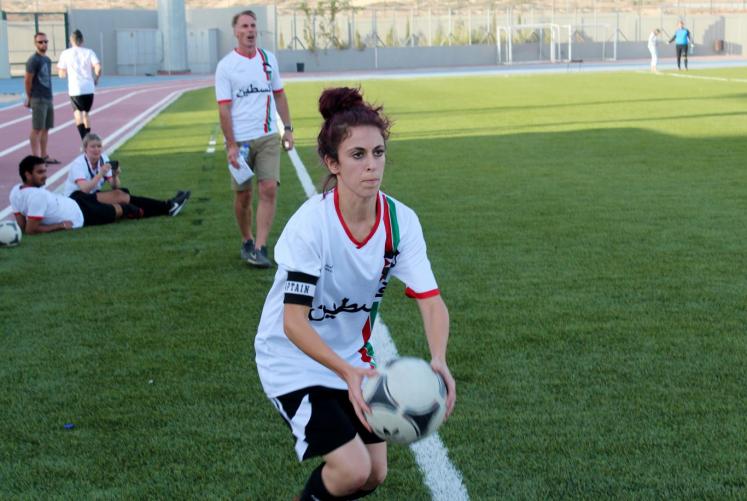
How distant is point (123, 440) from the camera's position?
17.8ft

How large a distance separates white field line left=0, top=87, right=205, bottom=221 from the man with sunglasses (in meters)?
0.68

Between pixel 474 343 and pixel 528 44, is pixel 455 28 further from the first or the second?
pixel 474 343

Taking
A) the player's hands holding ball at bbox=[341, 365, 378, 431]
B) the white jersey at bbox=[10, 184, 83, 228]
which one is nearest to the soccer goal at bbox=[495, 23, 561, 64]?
the white jersey at bbox=[10, 184, 83, 228]

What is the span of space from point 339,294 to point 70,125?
24480 millimetres

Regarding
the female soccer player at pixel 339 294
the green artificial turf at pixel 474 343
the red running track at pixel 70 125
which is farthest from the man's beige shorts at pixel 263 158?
the female soccer player at pixel 339 294

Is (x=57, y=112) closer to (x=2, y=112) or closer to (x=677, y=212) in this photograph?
(x=2, y=112)

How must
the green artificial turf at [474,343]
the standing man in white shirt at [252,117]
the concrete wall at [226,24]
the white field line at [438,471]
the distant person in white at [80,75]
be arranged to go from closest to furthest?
1. the white field line at [438,471]
2. the green artificial turf at [474,343]
3. the standing man in white shirt at [252,117]
4. the distant person in white at [80,75]
5. the concrete wall at [226,24]

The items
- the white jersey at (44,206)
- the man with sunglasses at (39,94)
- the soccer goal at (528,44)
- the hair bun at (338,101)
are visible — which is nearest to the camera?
the hair bun at (338,101)

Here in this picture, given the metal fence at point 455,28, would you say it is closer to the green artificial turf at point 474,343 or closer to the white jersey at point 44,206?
the green artificial turf at point 474,343

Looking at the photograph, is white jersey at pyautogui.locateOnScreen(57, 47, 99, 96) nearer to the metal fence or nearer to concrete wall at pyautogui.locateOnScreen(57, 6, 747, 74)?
concrete wall at pyautogui.locateOnScreen(57, 6, 747, 74)

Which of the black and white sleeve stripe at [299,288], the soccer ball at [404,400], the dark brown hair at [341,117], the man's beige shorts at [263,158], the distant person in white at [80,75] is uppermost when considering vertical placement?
the distant person in white at [80,75]

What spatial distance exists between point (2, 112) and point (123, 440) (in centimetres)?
2788

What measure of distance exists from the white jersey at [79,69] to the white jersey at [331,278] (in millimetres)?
17056

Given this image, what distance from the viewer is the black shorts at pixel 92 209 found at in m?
12.1
